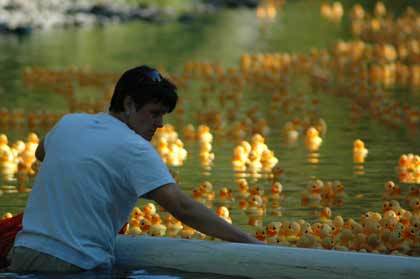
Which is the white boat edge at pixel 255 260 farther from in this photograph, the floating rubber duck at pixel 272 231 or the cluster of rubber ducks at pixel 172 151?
the cluster of rubber ducks at pixel 172 151

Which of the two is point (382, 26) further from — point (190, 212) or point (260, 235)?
point (190, 212)

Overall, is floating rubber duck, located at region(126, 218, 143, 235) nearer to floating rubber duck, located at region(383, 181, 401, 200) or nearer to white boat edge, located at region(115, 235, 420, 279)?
white boat edge, located at region(115, 235, 420, 279)

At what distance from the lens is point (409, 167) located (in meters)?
13.0

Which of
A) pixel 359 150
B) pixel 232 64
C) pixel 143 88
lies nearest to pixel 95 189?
pixel 143 88

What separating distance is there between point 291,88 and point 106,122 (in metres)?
13.1

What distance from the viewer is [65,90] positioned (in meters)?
20.3

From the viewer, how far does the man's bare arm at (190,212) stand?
290 inches

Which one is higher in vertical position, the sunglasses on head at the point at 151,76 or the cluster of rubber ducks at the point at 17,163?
the sunglasses on head at the point at 151,76

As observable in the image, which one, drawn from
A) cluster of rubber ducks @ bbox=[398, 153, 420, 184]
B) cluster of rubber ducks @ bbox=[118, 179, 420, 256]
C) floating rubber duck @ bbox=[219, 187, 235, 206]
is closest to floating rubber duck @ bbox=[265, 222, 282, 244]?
cluster of rubber ducks @ bbox=[118, 179, 420, 256]

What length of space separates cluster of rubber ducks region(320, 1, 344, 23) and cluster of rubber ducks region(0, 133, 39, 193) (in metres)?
22.3

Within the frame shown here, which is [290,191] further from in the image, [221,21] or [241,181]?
[221,21]

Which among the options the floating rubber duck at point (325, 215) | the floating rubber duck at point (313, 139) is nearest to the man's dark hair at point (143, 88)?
the floating rubber duck at point (325, 215)

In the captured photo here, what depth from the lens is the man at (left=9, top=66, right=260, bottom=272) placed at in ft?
24.5

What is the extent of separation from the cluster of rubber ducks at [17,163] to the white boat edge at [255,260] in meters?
4.42
